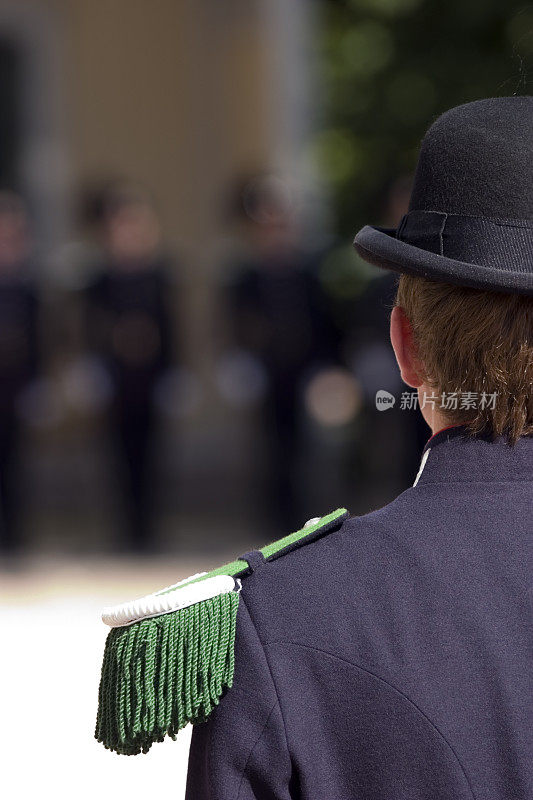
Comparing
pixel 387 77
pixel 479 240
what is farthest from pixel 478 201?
pixel 387 77

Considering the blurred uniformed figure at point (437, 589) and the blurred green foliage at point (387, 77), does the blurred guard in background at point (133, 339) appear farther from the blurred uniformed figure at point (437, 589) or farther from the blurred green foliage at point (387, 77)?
the blurred uniformed figure at point (437, 589)

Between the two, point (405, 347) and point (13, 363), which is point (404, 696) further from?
point (13, 363)

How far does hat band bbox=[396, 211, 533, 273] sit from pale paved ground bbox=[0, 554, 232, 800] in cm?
248

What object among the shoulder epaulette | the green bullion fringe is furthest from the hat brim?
the green bullion fringe

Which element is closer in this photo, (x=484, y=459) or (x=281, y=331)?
(x=484, y=459)

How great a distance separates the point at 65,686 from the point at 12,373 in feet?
7.05

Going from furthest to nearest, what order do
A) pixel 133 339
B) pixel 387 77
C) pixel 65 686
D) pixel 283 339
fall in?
pixel 387 77 → pixel 133 339 → pixel 283 339 → pixel 65 686

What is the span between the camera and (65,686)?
4121 mm

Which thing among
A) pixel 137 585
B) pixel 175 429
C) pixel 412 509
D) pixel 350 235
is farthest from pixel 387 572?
pixel 350 235

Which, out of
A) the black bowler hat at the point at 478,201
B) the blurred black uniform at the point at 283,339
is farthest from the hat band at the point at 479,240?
the blurred black uniform at the point at 283,339

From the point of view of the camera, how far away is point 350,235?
8148 mm

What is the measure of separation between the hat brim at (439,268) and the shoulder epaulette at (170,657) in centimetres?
27

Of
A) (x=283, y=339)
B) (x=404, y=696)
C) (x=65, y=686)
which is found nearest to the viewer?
(x=404, y=696)

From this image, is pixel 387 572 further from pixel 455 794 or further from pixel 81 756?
pixel 81 756
